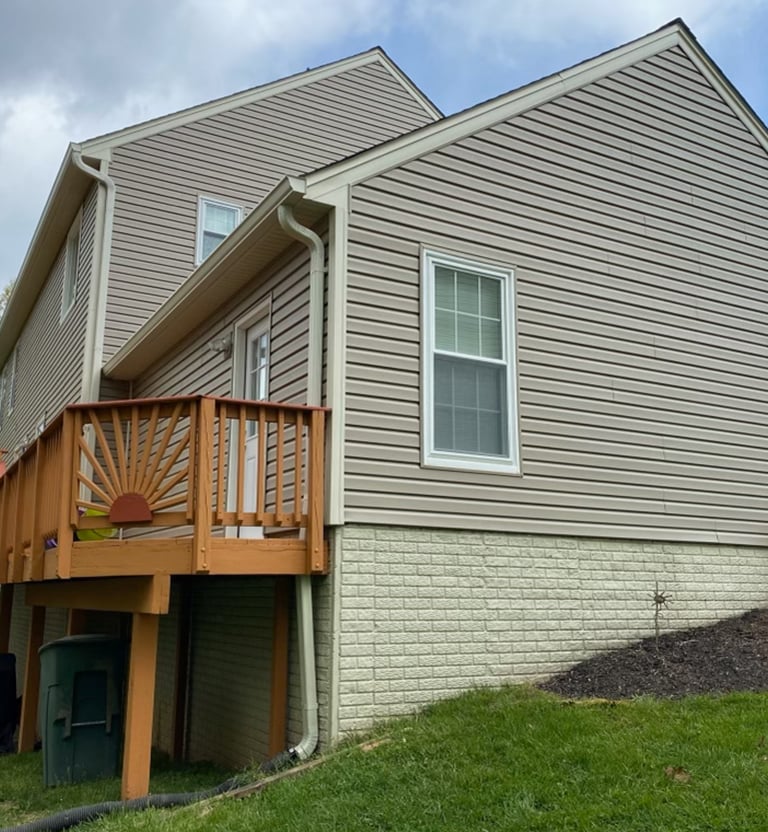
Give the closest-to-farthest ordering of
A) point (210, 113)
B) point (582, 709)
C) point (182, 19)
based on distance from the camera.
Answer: point (582, 709) < point (210, 113) < point (182, 19)

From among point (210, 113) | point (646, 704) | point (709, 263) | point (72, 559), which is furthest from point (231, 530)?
point (210, 113)

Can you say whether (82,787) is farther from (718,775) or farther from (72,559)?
(718,775)

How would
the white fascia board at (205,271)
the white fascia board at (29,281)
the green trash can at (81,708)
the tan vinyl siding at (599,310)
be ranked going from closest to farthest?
1. the white fascia board at (205,271)
2. the tan vinyl siding at (599,310)
3. the green trash can at (81,708)
4. the white fascia board at (29,281)

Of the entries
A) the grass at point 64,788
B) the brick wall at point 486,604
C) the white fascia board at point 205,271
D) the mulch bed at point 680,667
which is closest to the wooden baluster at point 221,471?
the brick wall at point 486,604

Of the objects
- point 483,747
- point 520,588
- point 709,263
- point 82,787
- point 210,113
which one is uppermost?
point 210,113

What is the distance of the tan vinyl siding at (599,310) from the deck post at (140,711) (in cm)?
170

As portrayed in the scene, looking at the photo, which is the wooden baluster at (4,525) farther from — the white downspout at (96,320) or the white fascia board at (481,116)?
the white fascia board at (481,116)

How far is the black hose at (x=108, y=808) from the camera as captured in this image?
513 centimetres

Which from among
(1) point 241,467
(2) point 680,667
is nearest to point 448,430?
(1) point 241,467

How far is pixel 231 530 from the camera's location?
26.2 ft

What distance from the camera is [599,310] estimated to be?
26.1 ft

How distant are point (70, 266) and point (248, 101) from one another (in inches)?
154

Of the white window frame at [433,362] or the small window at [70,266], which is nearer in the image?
the white window frame at [433,362]

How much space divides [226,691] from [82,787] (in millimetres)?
1372
